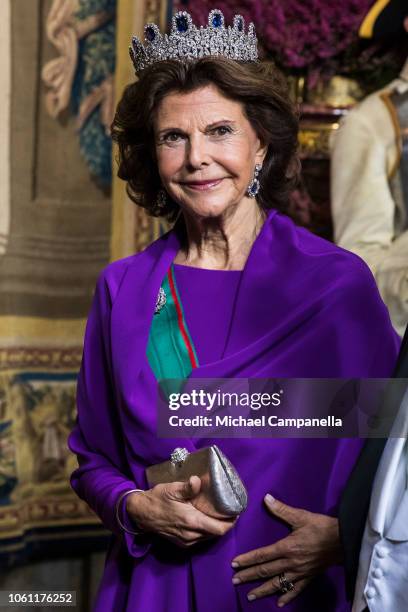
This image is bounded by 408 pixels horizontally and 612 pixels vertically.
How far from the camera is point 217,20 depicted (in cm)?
218

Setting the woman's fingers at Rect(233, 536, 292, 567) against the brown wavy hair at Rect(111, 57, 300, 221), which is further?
the brown wavy hair at Rect(111, 57, 300, 221)

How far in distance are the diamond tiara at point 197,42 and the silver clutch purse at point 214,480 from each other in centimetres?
76

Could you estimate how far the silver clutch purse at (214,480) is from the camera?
1796 millimetres

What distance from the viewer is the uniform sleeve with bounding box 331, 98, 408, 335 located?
10.8 ft

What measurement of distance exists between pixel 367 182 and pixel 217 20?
1.28 metres

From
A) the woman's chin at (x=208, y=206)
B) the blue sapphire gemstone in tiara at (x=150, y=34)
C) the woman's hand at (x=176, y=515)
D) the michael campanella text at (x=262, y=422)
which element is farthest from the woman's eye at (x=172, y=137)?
the woman's hand at (x=176, y=515)

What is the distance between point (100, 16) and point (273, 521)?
88.5 inches

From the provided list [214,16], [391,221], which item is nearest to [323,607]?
[214,16]

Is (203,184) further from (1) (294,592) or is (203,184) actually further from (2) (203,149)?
(1) (294,592)

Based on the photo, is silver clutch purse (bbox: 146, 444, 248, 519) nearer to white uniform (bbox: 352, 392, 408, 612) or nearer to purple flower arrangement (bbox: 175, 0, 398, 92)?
white uniform (bbox: 352, 392, 408, 612)

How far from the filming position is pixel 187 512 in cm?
186

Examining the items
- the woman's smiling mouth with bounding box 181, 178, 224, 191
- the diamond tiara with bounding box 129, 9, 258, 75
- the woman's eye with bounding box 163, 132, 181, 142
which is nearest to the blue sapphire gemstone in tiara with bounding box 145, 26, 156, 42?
the diamond tiara with bounding box 129, 9, 258, 75

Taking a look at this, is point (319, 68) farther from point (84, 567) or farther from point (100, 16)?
point (84, 567)

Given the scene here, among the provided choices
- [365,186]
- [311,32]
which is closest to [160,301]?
[365,186]
